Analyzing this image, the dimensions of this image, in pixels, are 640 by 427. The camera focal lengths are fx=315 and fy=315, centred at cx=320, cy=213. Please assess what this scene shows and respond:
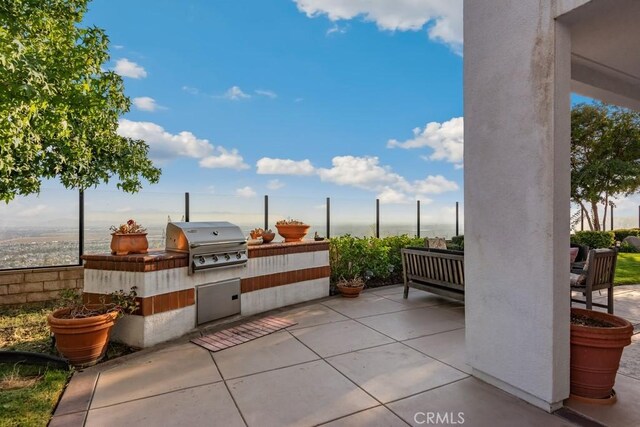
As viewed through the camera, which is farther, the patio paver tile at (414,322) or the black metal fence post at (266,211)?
the black metal fence post at (266,211)

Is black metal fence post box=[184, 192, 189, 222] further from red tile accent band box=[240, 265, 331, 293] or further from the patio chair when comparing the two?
the patio chair

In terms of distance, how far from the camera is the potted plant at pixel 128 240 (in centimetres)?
383

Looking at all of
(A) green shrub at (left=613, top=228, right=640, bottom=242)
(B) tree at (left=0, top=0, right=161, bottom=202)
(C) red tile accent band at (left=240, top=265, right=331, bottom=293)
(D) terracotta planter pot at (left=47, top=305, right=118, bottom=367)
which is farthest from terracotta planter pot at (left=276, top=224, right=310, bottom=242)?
(A) green shrub at (left=613, top=228, right=640, bottom=242)

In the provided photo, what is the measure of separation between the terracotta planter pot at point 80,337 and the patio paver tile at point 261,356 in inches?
45.9

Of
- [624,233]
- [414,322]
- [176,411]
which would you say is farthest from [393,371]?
[624,233]

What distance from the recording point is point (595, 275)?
4461mm

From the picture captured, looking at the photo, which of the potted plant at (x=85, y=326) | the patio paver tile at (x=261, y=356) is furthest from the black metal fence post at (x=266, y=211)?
the potted plant at (x=85, y=326)

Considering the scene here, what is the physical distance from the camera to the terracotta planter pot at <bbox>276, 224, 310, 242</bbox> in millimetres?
5758

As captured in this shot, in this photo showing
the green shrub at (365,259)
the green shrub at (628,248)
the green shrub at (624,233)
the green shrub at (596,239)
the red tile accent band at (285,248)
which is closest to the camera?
the red tile accent band at (285,248)

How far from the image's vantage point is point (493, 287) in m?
2.63

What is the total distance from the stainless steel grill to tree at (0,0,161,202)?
5.28 ft

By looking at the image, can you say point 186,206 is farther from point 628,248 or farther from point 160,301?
point 628,248

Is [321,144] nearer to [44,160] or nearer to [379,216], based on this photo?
[379,216]

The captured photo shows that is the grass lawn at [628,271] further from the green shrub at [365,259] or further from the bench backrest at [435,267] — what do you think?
the green shrub at [365,259]
